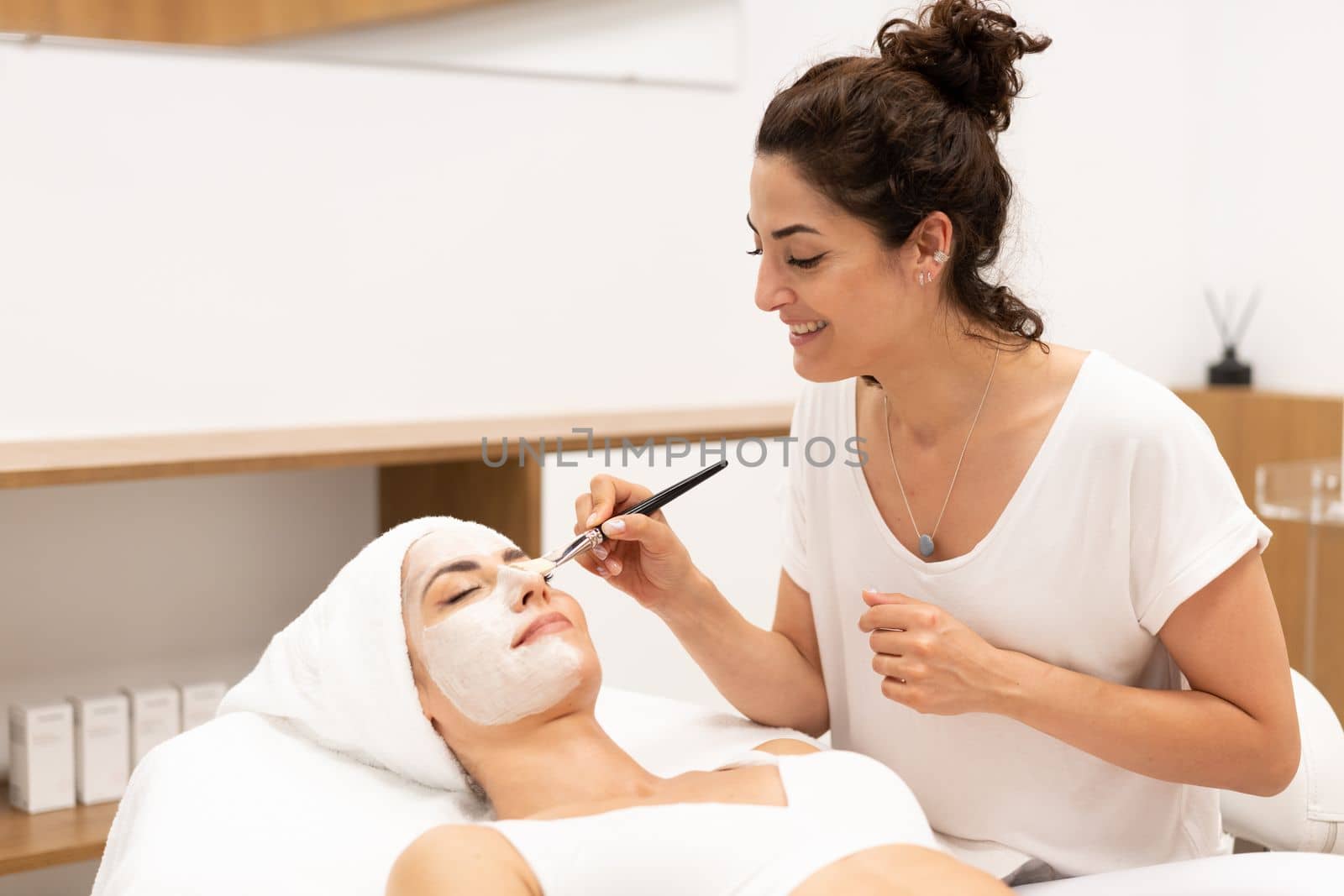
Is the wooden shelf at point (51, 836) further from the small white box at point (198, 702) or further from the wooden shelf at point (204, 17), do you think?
the wooden shelf at point (204, 17)

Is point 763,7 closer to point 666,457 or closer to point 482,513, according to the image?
point 666,457

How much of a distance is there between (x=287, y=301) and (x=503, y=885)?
1.52 meters

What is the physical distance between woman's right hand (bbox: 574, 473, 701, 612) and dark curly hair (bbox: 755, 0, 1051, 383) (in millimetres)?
401

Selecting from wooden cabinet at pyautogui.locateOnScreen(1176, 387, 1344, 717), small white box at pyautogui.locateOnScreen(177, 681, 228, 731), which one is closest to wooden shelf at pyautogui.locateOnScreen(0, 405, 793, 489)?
small white box at pyautogui.locateOnScreen(177, 681, 228, 731)

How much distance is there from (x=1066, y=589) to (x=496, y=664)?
60cm

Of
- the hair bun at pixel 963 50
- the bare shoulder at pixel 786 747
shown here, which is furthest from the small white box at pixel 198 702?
the hair bun at pixel 963 50

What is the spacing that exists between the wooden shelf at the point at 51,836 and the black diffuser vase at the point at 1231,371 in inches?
105

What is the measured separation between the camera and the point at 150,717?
2.21m

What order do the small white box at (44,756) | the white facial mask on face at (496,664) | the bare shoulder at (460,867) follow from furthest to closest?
the small white box at (44,756) < the white facial mask on face at (496,664) < the bare shoulder at (460,867)

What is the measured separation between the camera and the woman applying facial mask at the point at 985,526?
1.33 metres

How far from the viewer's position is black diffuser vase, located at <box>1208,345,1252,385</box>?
3330 millimetres

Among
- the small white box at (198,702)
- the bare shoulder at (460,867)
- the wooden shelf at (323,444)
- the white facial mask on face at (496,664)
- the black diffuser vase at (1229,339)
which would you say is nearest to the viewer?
the bare shoulder at (460,867)

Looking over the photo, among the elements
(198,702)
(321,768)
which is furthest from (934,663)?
(198,702)

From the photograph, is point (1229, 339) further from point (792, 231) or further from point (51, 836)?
point (51, 836)
